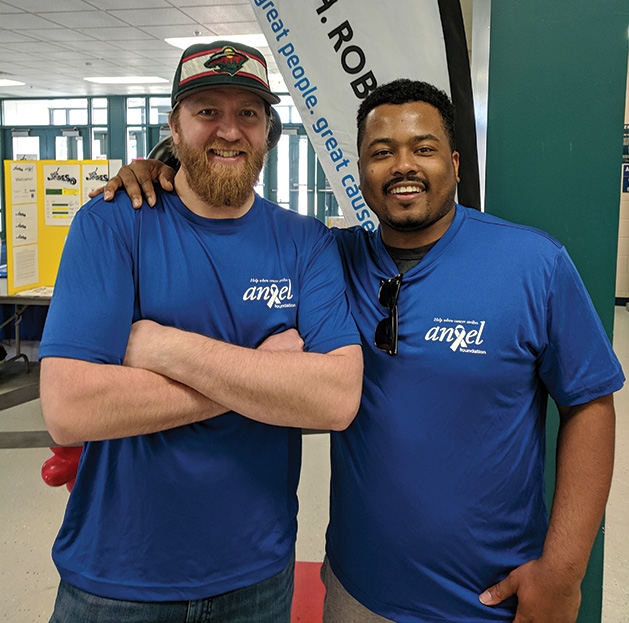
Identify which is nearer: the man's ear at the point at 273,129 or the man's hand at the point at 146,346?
the man's hand at the point at 146,346

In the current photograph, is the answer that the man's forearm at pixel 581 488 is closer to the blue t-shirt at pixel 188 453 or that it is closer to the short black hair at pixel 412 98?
the blue t-shirt at pixel 188 453

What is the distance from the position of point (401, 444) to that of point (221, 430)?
374 mm

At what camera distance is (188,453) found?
48.7 inches

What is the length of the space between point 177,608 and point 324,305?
710mm

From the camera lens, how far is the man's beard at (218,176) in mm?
1286

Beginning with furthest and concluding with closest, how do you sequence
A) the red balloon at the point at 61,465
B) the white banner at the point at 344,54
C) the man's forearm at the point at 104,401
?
1. the red balloon at the point at 61,465
2. the white banner at the point at 344,54
3. the man's forearm at the point at 104,401

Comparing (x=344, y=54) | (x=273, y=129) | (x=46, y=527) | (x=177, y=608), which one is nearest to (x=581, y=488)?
(x=177, y=608)

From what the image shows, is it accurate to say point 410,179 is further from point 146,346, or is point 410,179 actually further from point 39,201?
point 39,201

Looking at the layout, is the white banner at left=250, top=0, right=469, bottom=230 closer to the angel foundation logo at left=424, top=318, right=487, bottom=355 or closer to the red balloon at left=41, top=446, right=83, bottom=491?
the angel foundation logo at left=424, top=318, right=487, bottom=355

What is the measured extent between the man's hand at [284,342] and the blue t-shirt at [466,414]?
0.15m

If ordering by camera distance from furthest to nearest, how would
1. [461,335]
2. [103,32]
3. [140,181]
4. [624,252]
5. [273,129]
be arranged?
1. [624,252]
2. [103,32]
3. [273,129]
4. [140,181]
5. [461,335]

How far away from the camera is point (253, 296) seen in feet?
4.20

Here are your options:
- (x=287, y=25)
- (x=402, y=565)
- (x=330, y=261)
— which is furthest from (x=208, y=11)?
(x=402, y=565)

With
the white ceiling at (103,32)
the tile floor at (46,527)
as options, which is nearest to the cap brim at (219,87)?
the tile floor at (46,527)
